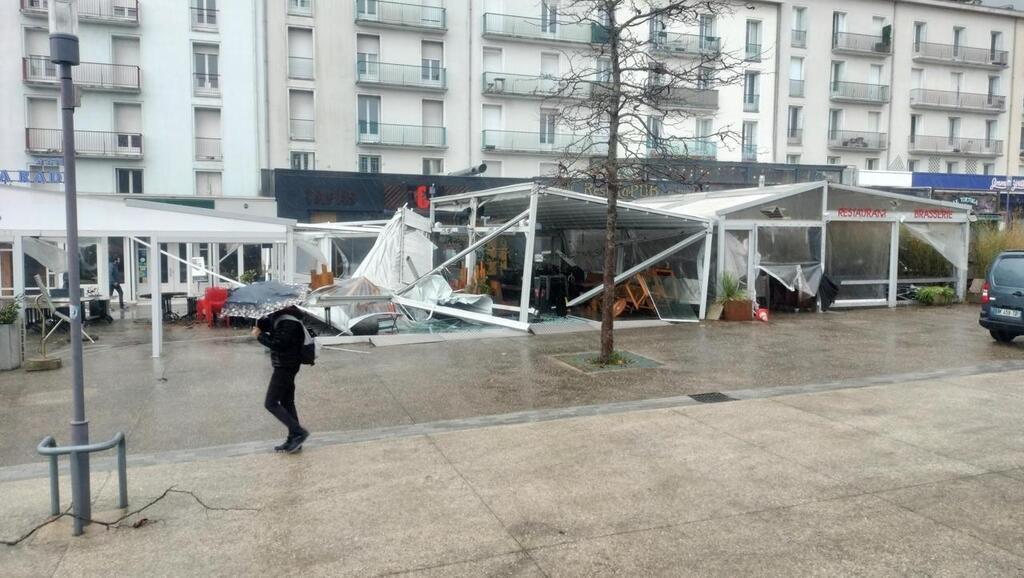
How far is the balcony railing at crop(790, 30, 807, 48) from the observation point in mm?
35653

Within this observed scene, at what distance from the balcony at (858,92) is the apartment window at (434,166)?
20.6 metres

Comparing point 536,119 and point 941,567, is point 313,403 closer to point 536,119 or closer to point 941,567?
point 941,567

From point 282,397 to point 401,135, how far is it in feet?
81.8

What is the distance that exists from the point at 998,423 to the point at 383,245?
11.8 meters

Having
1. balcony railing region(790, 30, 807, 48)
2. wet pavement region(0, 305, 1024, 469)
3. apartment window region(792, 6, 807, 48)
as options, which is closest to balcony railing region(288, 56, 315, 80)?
wet pavement region(0, 305, 1024, 469)

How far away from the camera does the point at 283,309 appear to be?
20.2 feet

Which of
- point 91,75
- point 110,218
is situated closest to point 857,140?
point 91,75

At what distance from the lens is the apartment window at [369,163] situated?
1154 inches

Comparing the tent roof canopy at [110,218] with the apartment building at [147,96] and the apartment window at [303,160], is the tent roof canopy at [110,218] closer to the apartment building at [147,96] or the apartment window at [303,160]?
the apartment building at [147,96]

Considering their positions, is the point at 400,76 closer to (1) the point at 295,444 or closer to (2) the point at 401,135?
(2) the point at 401,135

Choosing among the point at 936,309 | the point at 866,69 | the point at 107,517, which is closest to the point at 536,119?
the point at 936,309

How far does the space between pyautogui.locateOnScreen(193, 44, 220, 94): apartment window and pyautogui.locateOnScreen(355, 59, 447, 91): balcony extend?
532cm

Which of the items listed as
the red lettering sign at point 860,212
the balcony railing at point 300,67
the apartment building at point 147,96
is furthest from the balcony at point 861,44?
the apartment building at point 147,96

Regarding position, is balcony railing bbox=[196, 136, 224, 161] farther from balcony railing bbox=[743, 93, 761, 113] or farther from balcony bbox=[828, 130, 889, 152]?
balcony bbox=[828, 130, 889, 152]
